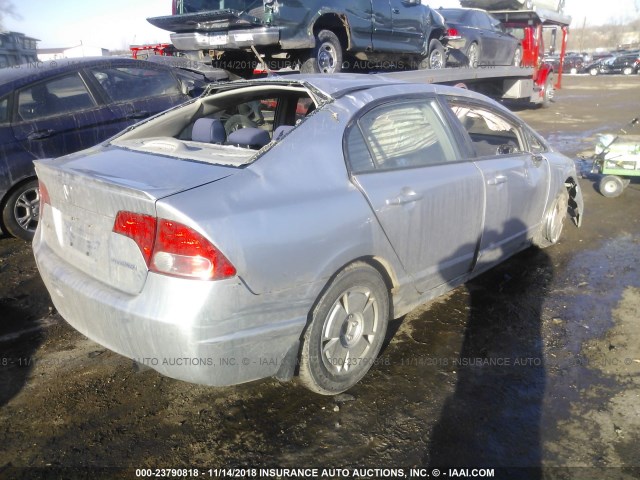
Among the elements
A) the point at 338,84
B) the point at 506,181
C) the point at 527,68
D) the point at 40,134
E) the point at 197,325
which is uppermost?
the point at 527,68

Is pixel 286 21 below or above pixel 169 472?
above

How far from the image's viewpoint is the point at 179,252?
2.15m

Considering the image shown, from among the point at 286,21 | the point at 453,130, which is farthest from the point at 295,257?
the point at 286,21

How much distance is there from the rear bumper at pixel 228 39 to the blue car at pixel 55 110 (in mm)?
1346

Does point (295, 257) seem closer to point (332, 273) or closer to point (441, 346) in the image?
point (332, 273)

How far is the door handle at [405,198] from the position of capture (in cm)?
280

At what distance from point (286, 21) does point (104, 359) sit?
5300 mm

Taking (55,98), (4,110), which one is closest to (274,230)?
(4,110)

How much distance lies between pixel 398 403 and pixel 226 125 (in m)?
2.49

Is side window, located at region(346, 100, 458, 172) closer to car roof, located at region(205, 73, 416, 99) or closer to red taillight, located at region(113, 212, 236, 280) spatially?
car roof, located at region(205, 73, 416, 99)

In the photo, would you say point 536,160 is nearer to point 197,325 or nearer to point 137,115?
point 197,325

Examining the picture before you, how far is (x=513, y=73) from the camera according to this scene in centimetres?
1295

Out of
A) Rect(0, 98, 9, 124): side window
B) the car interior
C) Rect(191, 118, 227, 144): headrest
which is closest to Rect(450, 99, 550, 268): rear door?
the car interior

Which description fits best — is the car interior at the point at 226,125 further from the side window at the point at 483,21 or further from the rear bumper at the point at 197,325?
the side window at the point at 483,21
